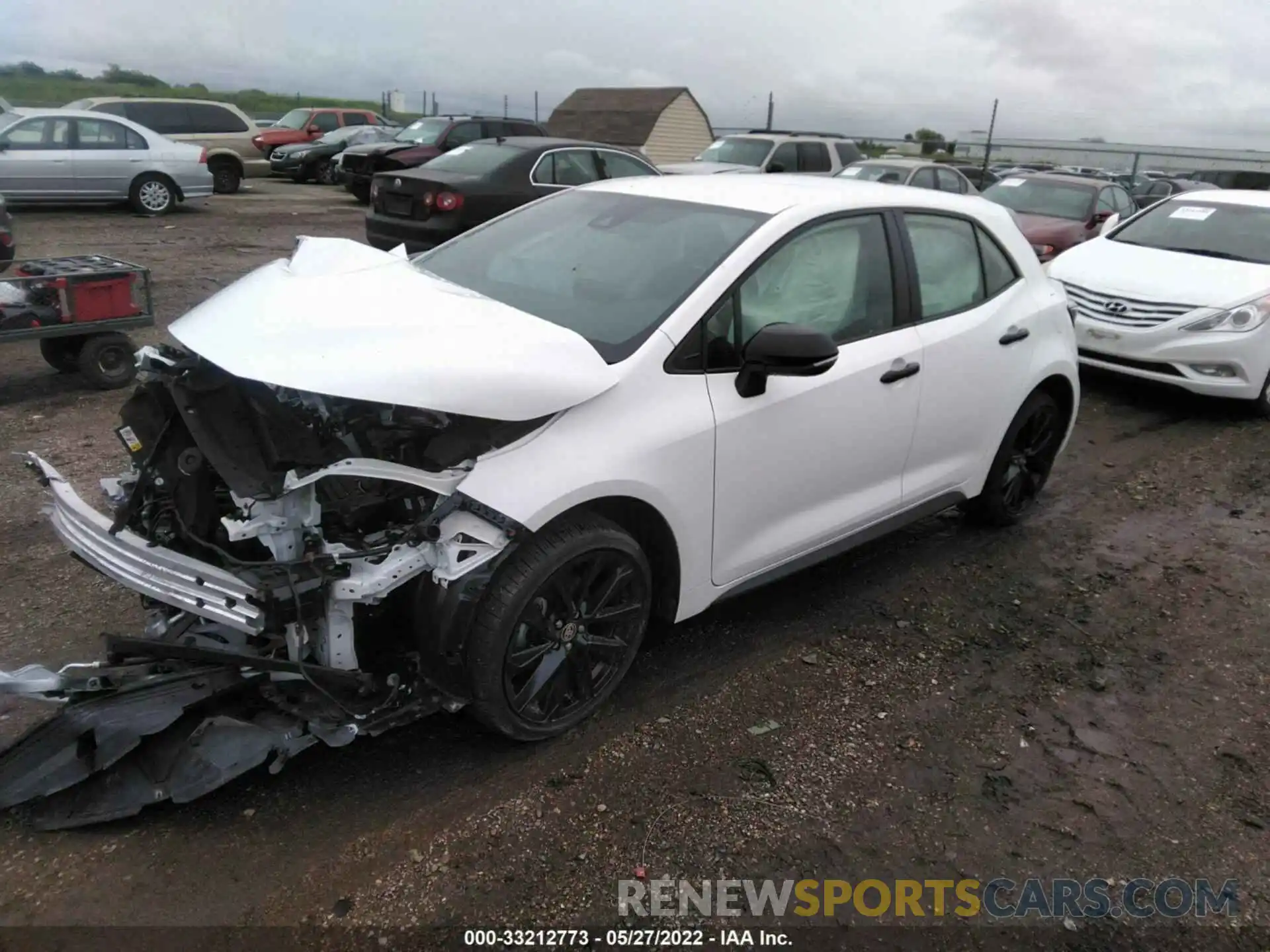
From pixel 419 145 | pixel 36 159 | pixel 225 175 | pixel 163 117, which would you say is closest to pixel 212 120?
pixel 163 117

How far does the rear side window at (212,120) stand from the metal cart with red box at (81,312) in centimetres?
1333

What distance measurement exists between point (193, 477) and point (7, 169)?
1322 cm

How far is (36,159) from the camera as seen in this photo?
42.2ft

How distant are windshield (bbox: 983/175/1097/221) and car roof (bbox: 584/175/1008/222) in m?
8.26

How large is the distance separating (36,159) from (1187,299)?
1438cm

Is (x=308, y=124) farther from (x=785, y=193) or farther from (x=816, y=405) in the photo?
(x=816, y=405)

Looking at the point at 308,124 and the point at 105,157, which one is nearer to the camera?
the point at 105,157

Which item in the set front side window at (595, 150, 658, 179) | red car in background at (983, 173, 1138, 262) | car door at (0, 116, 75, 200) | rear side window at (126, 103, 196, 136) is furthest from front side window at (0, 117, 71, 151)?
red car in background at (983, 173, 1138, 262)

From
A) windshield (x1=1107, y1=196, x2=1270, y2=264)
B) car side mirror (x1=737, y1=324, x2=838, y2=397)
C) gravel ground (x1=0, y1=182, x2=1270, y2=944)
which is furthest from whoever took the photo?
windshield (x1=1107, y1=196, x2=1270, y2=264)

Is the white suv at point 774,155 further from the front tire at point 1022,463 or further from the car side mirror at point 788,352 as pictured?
the car side mirror at point 788,352

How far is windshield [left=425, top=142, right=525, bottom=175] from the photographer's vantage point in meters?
10.3

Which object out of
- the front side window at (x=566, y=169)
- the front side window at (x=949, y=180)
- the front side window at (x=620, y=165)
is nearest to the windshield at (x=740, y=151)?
the front side window at (x=949, y=180)

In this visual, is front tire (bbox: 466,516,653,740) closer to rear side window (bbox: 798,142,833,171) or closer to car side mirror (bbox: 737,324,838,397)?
car side mirror (bbox: 737,324,838,397)

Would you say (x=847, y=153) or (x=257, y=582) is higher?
(x=847, y=153)
